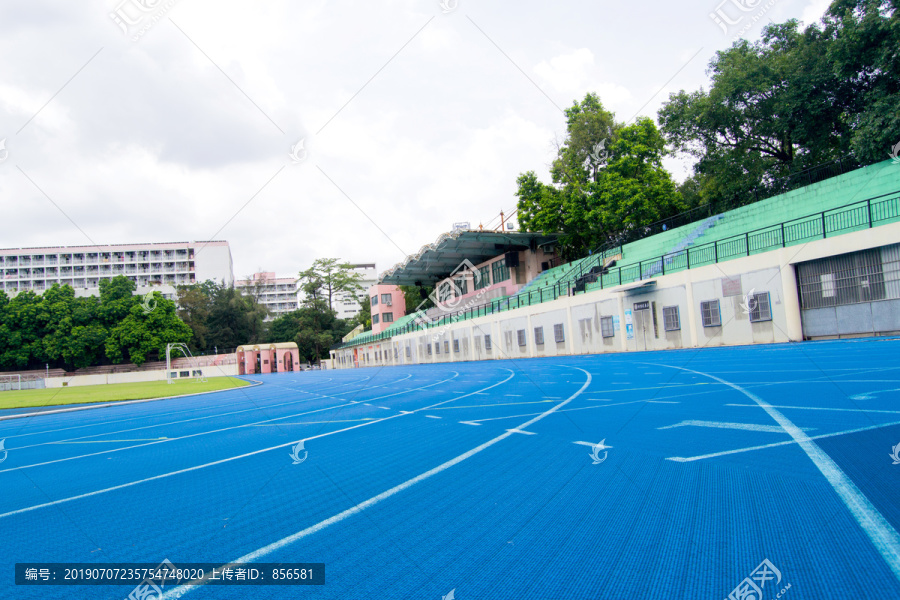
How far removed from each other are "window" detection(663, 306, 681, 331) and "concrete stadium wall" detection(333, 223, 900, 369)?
0.20 m

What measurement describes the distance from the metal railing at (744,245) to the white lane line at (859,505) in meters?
17.0

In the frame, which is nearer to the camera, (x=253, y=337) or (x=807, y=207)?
(x=807, y=207)

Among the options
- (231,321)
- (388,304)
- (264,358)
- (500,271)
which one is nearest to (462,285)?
(500,271)

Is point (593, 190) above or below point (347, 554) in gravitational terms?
above

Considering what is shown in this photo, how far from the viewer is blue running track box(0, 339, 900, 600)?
284 centimetres

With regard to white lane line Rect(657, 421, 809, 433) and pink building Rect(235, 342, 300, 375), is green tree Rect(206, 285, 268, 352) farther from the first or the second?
white lane line Rect(657, 421, 809, 433)

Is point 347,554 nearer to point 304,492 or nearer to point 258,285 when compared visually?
point 304,492

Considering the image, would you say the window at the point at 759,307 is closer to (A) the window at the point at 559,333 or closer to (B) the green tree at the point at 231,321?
(A) the window at the point at 559,333

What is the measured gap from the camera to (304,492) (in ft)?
16.0

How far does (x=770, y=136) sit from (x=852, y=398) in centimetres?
3161

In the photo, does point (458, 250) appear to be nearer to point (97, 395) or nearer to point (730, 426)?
point (97, 395)

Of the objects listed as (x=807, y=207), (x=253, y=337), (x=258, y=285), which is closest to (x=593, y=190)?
(x=807, y=207)

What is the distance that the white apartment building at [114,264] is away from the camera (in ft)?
343

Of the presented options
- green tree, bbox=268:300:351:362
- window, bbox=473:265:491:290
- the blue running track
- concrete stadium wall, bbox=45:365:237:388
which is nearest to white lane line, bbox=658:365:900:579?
the blue running track
